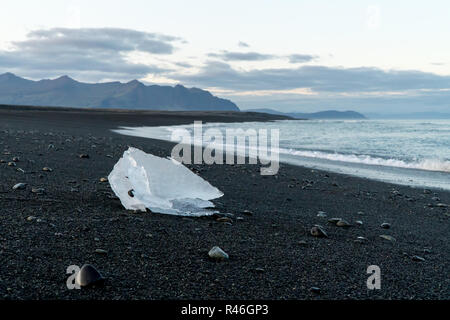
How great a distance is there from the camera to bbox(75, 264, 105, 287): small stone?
120 inches

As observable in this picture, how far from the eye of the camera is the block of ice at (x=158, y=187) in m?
5.70

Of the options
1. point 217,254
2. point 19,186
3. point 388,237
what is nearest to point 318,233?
point 388,237

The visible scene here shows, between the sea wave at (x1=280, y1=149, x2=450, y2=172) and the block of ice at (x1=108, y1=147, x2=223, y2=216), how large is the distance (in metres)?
13.6

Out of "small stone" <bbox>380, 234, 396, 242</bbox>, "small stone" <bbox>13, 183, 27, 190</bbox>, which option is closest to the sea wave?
"small stone" <bbox>380, 234, 396, 242</bbox>

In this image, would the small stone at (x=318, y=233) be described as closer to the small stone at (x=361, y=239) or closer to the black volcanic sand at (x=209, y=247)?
the black volcanic sand at (x=209, y=247)

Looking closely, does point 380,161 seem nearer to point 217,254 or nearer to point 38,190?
point 38,190

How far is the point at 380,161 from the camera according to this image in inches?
733

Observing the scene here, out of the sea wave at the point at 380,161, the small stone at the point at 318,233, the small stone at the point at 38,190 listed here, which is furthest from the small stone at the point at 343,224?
the sea wave at the point at 380,161

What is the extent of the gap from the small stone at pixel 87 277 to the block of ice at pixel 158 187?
2471mm
